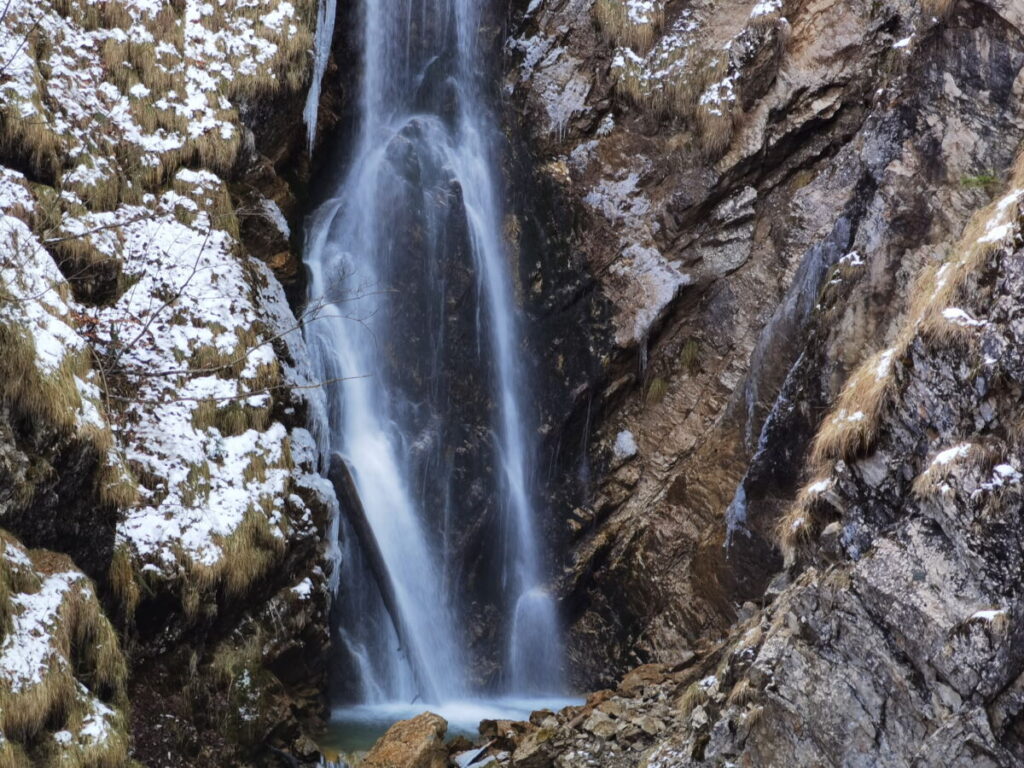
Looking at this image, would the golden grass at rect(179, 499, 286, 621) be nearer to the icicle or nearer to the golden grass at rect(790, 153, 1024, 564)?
the golden grass at rect(790, 153, 1024, 564)

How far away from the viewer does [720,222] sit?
10453 millimetres

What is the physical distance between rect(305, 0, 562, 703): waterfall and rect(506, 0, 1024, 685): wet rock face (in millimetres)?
672

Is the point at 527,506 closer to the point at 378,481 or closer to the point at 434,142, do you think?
the point at 378,481

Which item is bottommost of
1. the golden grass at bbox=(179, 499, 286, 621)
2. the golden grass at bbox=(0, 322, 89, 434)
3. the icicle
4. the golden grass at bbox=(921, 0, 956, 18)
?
the golden grass at bbox=(179, 499, 286, 621)

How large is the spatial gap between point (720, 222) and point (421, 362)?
3.50 m

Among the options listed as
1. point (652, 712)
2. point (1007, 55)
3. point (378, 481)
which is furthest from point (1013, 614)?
point (378, 481)

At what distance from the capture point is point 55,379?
6.38 meters

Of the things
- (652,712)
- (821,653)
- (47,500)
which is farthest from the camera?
(652,712)

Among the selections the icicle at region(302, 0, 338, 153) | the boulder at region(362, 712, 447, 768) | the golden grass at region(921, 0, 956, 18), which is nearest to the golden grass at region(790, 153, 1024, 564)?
the golden grass at region(921, 0, 956, 18)

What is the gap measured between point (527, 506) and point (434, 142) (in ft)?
13.9

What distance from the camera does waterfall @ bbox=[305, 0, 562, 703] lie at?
31.1ft

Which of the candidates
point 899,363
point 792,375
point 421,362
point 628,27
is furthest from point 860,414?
point 628,27

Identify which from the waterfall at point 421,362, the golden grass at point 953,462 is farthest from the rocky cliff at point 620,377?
the waterfall at point 421,362

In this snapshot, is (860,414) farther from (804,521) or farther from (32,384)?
(32,384)
